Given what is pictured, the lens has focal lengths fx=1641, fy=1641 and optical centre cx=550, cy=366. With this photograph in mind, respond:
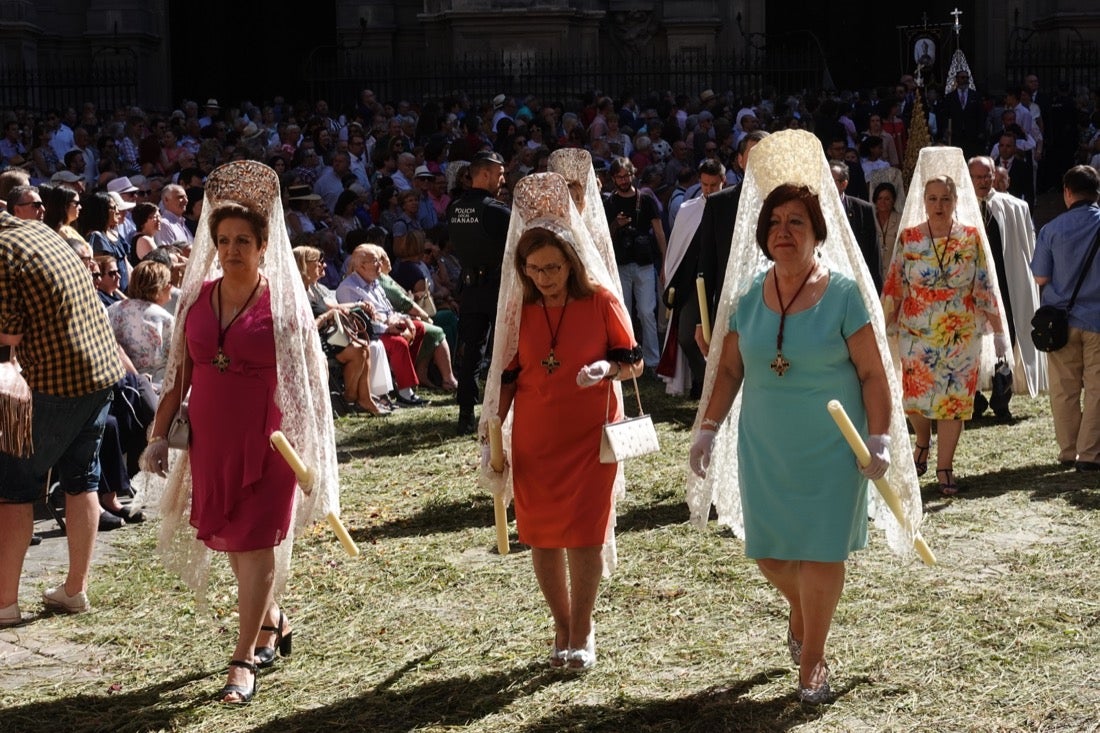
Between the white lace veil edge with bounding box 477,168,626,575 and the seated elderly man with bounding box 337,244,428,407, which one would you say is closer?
the white lace veil edge with bounding box 477,168,626,575

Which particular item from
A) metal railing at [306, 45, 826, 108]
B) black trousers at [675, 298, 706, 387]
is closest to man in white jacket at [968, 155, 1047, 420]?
black trousers at [675, 298, 706, 387]

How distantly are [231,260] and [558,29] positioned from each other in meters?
20.2

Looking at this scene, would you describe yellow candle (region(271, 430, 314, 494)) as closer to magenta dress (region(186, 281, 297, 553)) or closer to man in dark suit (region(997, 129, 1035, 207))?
magenta dress (region(186, 281, 297, 553))

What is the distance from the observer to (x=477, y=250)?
1095 cm

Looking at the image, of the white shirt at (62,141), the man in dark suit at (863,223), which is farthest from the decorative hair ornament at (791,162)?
the white shirt at (62,141)

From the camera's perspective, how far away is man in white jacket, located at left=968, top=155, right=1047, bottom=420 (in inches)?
432

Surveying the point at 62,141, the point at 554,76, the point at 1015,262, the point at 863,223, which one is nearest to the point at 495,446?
the point at 863,223

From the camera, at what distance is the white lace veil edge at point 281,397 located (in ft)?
19.3

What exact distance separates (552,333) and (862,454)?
→ 134cm

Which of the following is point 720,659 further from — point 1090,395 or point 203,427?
point 1090,395

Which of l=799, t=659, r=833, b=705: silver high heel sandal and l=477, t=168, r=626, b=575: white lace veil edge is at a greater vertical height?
l=477, t=168, r=626, b=575: white lace veil edge

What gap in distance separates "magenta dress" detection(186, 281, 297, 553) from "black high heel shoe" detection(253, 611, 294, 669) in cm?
55

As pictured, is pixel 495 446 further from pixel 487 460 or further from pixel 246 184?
pixel 246 184

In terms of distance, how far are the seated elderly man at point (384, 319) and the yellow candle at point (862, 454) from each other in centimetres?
812
